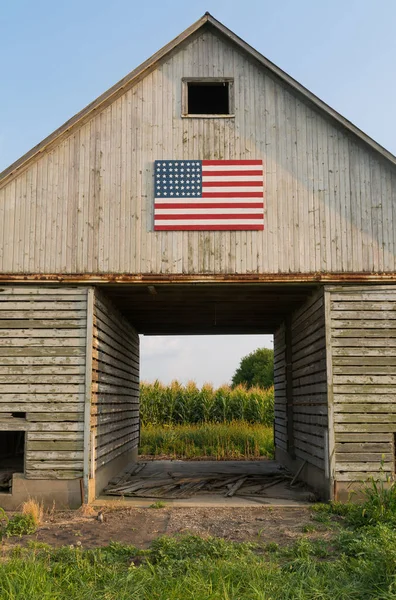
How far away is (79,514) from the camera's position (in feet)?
34.8

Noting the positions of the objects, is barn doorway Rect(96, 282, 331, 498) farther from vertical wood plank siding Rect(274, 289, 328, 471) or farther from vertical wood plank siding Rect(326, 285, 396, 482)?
vertical wood plank siding Rect(326, 285, 396, 482)

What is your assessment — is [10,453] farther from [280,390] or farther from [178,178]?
[178,178]

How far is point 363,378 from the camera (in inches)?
456

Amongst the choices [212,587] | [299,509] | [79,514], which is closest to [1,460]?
[79,514]

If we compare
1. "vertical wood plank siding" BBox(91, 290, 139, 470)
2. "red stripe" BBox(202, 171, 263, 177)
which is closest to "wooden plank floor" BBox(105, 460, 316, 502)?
"vertical wood plank siding" BBox(91, 290, 139, 470)

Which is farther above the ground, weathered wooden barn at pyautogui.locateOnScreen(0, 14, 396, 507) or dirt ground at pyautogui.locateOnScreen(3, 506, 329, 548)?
weathered wooden barn at pyautogui.locateOnScreen(0, 14, 396, 507)

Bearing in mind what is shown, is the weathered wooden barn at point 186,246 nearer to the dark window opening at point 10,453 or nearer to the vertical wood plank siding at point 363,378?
the vertical wood plank siding at point 363,378

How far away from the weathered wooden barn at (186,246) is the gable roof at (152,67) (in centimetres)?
3

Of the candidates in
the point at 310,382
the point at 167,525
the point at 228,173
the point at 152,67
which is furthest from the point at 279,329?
the point at 167,525

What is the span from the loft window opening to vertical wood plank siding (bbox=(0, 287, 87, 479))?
14.9 feet

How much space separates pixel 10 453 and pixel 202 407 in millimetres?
10397

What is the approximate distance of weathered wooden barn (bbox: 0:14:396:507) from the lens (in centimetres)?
1138

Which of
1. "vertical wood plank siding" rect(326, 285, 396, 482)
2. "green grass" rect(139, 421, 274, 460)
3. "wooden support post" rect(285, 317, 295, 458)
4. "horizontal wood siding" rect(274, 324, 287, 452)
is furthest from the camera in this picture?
"green grass" rect(139, 421, 274, 460)

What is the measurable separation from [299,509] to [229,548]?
3.68m
